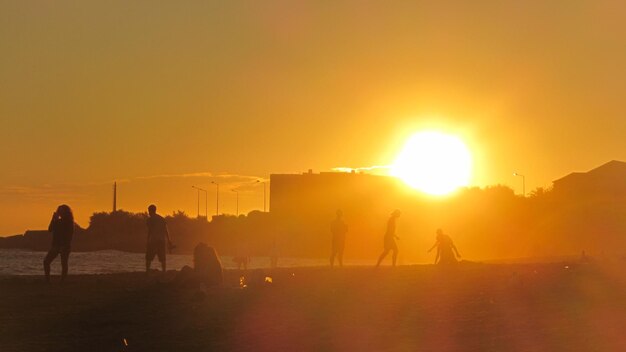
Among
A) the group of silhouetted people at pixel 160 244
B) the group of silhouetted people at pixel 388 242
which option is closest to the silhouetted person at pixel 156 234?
the group of silhouetted people at pixel 160 244

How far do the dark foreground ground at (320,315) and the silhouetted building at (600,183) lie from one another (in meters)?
96.0

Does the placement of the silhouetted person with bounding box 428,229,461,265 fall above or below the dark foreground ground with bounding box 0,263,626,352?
above

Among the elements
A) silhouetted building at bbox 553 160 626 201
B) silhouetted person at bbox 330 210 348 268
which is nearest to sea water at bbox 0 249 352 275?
silhouetted person at bbox 330 210 348 268

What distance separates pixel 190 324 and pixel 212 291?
5.14 m

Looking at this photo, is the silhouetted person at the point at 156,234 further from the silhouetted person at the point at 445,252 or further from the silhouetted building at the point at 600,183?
the silhouetted building at the point at 600,183

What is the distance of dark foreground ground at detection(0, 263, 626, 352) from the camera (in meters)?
18.5

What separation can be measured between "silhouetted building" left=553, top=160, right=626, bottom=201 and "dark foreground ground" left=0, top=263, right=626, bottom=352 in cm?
9598

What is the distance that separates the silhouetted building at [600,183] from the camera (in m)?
124

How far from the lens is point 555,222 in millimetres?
117000

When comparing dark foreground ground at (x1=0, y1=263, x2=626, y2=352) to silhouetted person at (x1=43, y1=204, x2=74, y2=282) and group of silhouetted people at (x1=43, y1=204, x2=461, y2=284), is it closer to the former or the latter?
group of silhouetted people at (x1=43, y1=204, x2=461, y2=284)

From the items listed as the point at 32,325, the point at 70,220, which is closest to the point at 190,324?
the point at 32,325

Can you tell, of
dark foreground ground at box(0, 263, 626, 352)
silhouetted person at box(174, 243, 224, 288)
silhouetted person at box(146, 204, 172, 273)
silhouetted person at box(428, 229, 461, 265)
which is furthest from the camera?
silhouetted person at box(428, 229, 461, 265)

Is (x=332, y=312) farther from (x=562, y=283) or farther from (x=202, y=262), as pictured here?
(x=562, y=283)

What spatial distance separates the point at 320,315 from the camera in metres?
22.2
